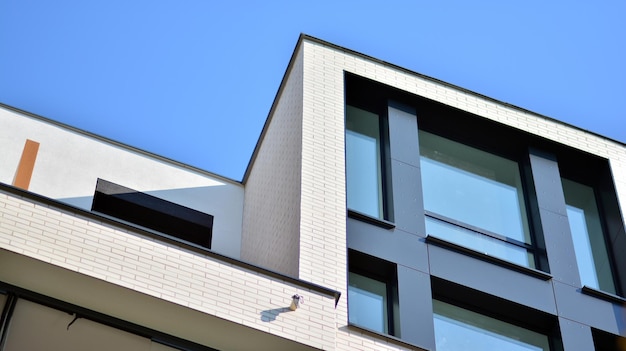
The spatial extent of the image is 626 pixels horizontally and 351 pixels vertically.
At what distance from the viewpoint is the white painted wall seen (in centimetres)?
1852

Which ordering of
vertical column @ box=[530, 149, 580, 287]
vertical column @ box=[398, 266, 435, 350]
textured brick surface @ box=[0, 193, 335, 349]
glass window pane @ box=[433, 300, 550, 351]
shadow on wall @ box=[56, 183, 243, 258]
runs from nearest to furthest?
textured brick surface @ box=[0, 193, 335, 349], vertical column @ box=[398, 266, 435, 350], glass window pane @ box=[433, 300, 550, 351], vertical column @ box=[530, 149, 580, 287], shadow on wall @ box=[56, 183, 243, 258]

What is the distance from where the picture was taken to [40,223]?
13.0 meters

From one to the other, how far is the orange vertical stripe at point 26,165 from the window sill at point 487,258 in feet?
23.7

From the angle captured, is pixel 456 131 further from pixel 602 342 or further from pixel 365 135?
pixel 602 342

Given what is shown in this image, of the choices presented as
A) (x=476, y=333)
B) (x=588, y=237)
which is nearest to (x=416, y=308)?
(x=476, y=333)

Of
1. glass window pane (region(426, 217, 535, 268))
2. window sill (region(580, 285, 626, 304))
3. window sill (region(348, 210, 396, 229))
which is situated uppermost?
glass window pane (region(426, 217, 535, 268))

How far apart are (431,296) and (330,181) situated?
2443 mm

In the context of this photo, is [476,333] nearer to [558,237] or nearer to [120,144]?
[558,237]

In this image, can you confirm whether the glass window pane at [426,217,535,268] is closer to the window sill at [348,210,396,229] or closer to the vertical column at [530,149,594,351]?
the vertical column at [530,149,594,351]

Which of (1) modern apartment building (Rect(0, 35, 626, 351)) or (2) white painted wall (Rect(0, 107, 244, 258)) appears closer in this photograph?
(1) modern apartment building (Rect(0, 35, 626, 351))

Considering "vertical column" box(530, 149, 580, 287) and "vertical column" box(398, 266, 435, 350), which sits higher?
"vertical column" box(530, 149, 580, 287)

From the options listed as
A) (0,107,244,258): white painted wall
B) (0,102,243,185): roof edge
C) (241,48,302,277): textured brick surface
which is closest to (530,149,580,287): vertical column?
(241,48,302,277): textured brick surface

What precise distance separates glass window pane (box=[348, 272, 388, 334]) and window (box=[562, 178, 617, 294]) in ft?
13.1

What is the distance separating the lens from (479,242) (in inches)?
685
